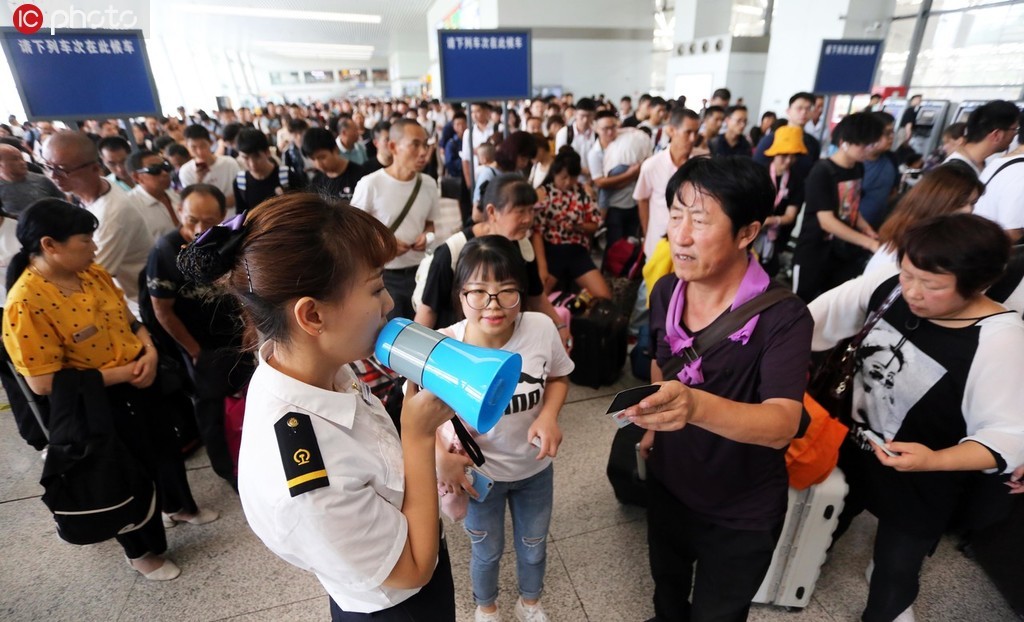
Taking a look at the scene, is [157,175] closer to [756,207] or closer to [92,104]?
[92,104]

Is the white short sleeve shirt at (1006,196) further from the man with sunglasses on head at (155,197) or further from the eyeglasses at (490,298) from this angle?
the man with sunglasses on head at (155,197)

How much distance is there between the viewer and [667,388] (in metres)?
0.96

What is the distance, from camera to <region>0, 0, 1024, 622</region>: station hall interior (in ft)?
6.67

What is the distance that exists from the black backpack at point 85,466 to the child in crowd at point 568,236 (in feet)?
7.98

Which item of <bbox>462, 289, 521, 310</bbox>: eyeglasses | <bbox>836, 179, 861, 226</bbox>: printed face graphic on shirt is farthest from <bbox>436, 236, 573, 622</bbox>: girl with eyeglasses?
<bbox>836, 179, 861, 226</bbox>: printed face graphic on shirt

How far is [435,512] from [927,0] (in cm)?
1205

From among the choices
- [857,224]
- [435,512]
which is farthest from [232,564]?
[857,224]

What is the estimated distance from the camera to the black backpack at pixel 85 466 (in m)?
1.80

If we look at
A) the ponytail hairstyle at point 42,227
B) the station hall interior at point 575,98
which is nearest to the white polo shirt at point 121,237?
the station hall interior at point 575,98

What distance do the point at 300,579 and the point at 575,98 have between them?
14.9 meters

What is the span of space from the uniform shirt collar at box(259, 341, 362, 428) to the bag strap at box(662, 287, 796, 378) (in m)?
0.86

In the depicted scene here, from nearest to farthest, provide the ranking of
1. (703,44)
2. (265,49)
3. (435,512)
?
(435,512) < (703,44) < (265,49)

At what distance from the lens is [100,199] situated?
2.67 m

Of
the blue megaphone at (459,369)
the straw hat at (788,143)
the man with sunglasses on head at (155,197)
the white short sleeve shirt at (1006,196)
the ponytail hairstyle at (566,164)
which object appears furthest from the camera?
the straw hat at (788,143)
